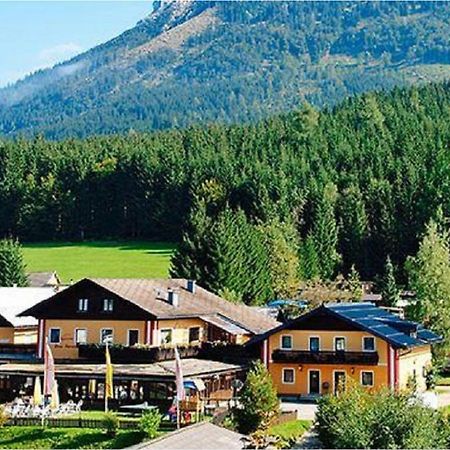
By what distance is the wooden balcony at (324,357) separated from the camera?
51281 mm

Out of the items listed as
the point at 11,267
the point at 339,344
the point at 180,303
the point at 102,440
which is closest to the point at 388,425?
the point at 102,440

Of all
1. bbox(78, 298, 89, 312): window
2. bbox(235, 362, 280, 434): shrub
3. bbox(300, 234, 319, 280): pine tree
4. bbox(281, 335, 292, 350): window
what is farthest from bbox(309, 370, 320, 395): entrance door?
bbox(300, 234, 319, 280): pine tree

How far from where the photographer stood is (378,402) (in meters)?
35.0

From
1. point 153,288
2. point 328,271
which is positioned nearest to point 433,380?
point 153,288

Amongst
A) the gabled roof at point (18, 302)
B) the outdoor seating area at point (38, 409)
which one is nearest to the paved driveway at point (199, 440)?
the outdoor seating area at point (38, 409)

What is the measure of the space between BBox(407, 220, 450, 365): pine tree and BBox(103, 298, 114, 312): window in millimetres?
17752

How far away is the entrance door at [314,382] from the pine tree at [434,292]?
9.48 m

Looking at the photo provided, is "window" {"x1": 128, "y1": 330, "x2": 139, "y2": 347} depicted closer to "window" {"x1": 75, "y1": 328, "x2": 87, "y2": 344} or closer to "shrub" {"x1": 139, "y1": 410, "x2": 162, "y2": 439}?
"window" {"x1": 75, "y1": 328, "x2": 87, "y2": 344}

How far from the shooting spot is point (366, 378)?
170 feet

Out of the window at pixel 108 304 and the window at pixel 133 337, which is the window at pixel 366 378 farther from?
the window at pixel 108 304

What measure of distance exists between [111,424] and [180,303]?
1552 cm

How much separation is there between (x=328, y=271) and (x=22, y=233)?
136 feet

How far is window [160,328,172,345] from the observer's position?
53931 millimetres

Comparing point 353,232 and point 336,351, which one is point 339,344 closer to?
point 336,351
